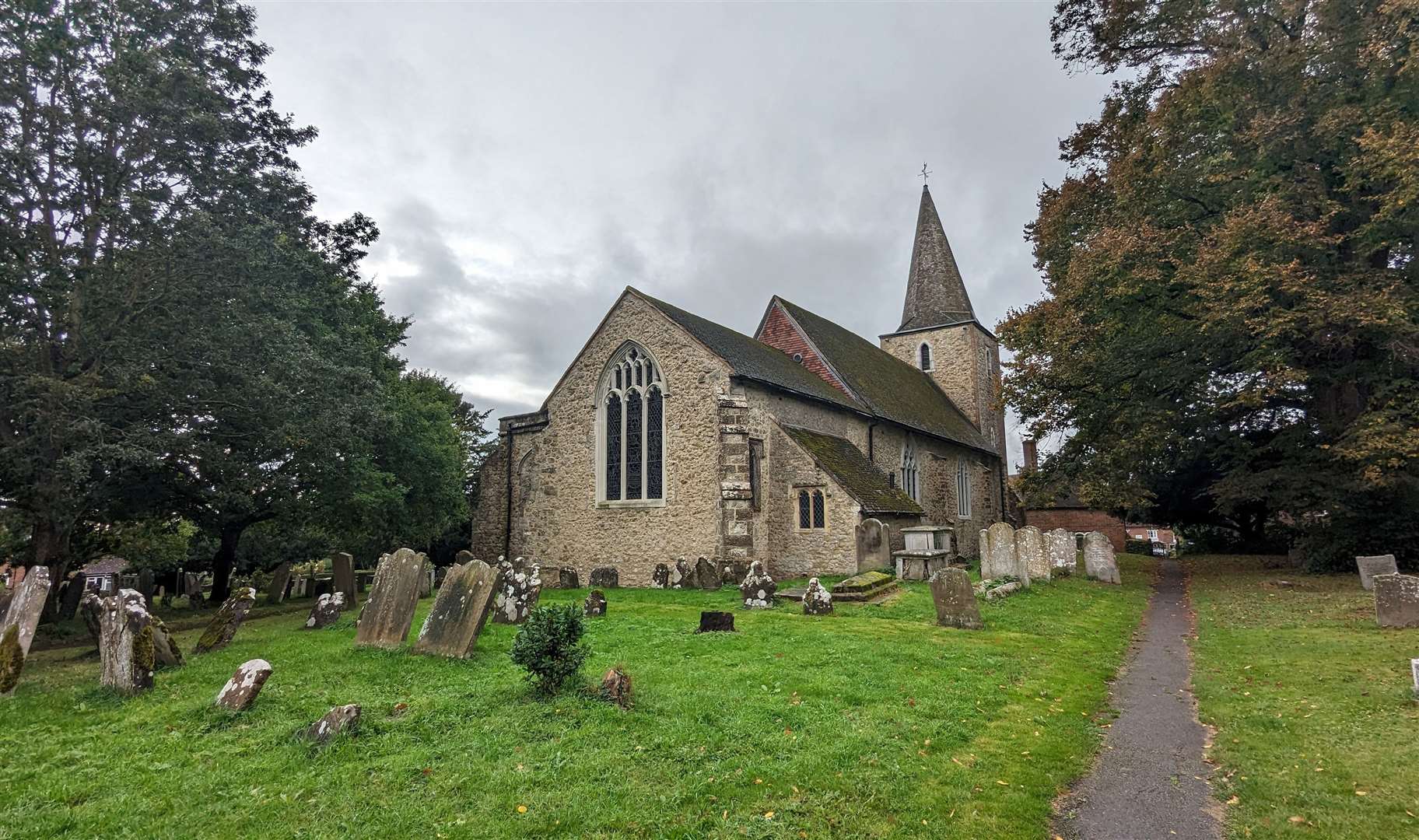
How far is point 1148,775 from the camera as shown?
17.3ft

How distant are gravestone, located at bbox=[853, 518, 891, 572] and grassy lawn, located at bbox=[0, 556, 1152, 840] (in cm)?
865

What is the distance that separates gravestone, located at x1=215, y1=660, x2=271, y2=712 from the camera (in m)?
6.06

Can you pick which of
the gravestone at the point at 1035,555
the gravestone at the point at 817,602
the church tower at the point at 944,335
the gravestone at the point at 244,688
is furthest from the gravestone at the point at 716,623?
the church tower at the point at 944,335

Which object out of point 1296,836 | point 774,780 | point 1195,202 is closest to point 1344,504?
point 1195,202

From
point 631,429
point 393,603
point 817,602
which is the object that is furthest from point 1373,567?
point 393,603

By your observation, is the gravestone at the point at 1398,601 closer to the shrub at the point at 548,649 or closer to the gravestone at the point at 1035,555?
the gravestone at the point at 1035,555

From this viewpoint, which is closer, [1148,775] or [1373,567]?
[1148,775]

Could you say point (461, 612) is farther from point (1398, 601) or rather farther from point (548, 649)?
point (1398, 601)

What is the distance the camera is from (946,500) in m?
27.0

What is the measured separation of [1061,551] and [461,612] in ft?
56.1

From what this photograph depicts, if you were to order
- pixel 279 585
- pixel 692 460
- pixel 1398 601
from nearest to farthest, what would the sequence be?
pixel 1398 601 → pixel 279 585 → pixel 692 460

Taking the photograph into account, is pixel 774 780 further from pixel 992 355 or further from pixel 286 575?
pixel 992 355

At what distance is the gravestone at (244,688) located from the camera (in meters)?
6.06

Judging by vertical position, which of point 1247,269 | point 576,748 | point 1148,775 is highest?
point 1247,269
